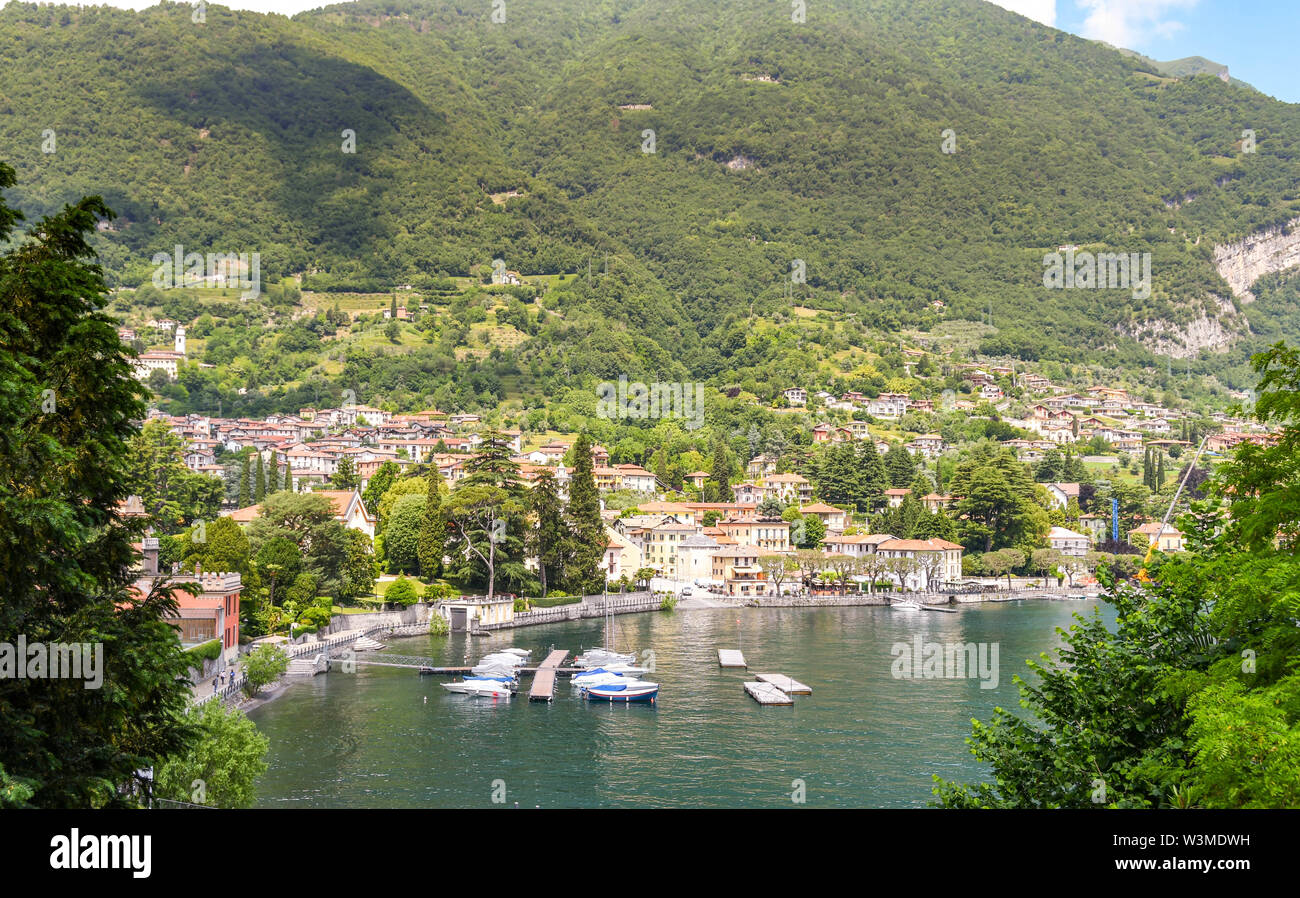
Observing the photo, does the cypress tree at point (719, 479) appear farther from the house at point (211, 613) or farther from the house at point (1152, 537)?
the house at point (211, 613)

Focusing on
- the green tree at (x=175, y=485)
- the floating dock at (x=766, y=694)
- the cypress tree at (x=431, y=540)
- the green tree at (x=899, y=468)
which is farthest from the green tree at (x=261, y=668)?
the green tree at (x=899, y=468)

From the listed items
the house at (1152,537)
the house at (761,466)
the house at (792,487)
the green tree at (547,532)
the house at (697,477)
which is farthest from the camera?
the house at (761,466)

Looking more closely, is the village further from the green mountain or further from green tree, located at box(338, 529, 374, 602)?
the green mountain

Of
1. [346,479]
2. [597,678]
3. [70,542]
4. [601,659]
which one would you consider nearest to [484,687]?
[597,678]

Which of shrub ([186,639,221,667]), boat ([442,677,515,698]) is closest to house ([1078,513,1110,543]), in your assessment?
boat ([442,677,515,698])

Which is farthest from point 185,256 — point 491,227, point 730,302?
point 730,302

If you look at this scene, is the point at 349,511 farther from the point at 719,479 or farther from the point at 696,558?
the point at 719,479
